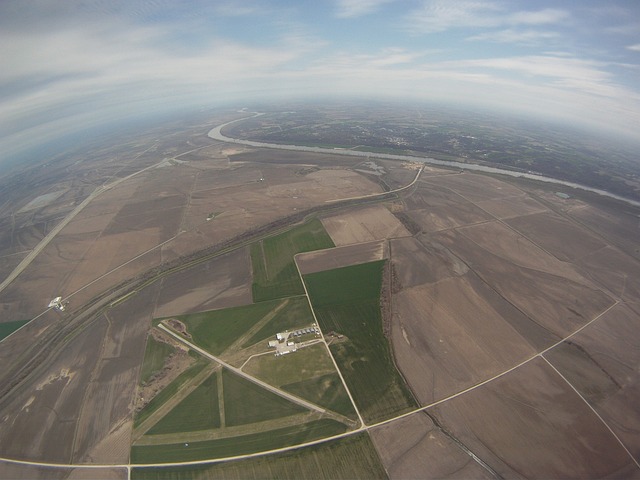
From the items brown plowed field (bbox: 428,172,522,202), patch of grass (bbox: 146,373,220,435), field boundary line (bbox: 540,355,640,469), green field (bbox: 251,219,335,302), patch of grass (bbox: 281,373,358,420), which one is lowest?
brown plowed field (bbox: 428,172,522,202)

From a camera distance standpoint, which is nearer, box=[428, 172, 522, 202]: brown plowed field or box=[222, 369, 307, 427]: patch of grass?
box=[222, 369, 307, 427]: patch of grass

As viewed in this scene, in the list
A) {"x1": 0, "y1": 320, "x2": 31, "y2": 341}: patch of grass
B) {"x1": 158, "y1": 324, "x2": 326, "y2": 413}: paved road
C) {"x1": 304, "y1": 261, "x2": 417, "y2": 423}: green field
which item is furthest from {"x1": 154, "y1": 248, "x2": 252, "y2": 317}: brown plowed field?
{"x1": 0, "y1": 320, "x2": 31, "y2": 341}: patch of grass

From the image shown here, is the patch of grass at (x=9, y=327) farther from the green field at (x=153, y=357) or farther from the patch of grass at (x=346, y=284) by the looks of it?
the patch of grass at (x=346, y=284)

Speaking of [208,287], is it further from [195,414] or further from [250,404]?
[250,404]

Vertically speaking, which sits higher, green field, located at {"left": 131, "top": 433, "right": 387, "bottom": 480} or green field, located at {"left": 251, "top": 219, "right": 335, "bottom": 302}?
green field, located at {"left": 251, "top": 219, "right": 335, "bottom": 302}

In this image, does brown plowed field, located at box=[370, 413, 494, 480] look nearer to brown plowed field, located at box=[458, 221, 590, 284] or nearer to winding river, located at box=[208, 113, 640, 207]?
brown plowed field, located at box=[458, 221, 590, 284]

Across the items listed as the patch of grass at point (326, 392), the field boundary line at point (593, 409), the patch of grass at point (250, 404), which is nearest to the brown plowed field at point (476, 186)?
the field boundary line at point (593, 409)

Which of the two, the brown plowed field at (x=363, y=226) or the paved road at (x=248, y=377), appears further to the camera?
the brown plowed field at (x=363, y=226)
